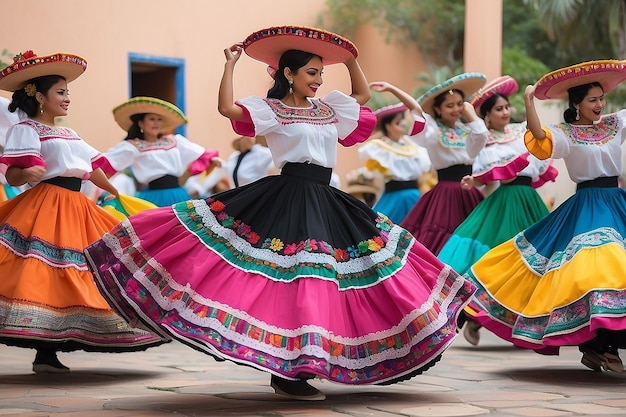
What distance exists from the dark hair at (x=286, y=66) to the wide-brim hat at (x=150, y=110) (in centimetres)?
309

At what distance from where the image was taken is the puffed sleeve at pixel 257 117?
4723 mm

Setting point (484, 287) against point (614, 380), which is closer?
point (614, 380)

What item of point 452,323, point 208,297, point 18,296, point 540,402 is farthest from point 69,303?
point 540,402

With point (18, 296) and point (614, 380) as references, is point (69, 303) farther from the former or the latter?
point (614, 380)

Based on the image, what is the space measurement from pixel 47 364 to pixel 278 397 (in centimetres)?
161

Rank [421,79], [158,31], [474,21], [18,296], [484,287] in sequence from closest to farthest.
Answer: [18,296], [484,287], [158,31], [474,21], [421,79]

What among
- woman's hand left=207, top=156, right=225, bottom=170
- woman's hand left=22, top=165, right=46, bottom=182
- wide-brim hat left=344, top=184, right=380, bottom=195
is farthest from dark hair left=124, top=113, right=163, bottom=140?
wide-brim hat left=344, top=184, right=380, bottom=195

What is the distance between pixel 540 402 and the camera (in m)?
4.51

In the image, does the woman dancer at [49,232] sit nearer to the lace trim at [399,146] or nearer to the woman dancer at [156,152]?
the woman dancer at [156,152]

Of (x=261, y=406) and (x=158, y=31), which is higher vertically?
(x=158, y=31)

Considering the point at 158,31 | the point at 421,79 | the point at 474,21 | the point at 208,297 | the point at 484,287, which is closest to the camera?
the point at 208,297

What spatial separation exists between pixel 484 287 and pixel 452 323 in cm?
150

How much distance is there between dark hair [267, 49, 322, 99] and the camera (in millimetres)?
4910

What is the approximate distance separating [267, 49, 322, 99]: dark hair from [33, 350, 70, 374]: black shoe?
187 centimetres
